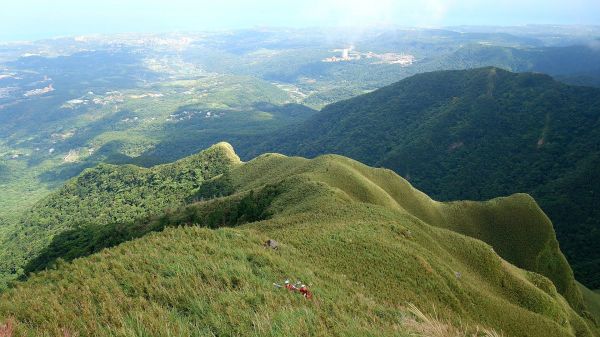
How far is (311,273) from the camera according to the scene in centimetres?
2086

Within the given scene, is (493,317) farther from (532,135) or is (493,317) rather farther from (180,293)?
(532,135)

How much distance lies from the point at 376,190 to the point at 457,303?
3844 centimetres

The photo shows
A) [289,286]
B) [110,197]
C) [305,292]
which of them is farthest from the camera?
[110,197]

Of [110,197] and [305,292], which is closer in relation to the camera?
[305,292]

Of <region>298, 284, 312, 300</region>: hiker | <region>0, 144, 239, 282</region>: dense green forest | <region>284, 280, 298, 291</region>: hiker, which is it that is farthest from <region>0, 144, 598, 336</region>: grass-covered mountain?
<region>0, 144, 239, 282</region>: dense green forest

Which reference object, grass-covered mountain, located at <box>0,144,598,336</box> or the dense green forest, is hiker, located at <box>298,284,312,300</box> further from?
the dense green forest

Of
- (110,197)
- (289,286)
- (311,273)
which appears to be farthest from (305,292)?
(110,197)

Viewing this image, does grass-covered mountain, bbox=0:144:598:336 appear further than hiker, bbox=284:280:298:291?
Result: No

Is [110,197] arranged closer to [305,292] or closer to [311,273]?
[311,273]

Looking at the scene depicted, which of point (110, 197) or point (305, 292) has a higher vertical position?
point (305, 292)

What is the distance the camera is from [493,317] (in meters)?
31.4

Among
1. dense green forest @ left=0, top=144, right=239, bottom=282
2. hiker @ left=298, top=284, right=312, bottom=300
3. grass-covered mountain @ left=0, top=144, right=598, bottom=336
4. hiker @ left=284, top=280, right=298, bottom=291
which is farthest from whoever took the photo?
dense green forest @ left=0, top=144, right=239, bottom=282

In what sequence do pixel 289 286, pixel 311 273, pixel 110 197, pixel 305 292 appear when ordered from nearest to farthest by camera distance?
pixel 305 292 < pixel 289 286 < pixel 311 273 < pixel 110 197

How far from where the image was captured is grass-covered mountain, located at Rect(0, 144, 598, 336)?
1191 cm
